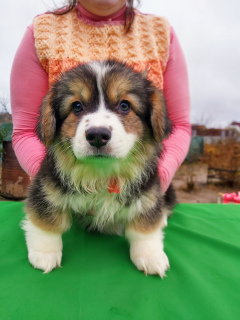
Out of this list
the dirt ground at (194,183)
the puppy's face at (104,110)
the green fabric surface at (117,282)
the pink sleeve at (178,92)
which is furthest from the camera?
the dirt ground at (194,183)

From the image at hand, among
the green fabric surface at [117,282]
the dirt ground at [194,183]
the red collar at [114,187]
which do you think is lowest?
the dirt ground at [194,183]

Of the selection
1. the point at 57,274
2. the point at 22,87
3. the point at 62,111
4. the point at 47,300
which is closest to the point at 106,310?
the point at 47,300

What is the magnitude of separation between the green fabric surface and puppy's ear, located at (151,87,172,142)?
0.81 m

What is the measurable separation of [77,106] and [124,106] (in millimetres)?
286

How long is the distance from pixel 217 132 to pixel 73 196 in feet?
20.1

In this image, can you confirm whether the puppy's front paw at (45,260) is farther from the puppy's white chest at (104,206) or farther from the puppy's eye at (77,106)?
the puppy's eye at (77,106)

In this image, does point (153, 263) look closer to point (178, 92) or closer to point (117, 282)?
point (117, 282)

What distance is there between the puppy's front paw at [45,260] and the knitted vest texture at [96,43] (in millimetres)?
1474

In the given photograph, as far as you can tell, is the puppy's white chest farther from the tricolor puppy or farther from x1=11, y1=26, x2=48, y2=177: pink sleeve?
x1=11, y1=26, x2=48, y2=177: pink sleeve

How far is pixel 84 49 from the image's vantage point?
2326 millimetres

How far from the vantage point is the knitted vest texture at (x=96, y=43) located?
228cm

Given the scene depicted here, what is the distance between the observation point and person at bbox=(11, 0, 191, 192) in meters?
2.30

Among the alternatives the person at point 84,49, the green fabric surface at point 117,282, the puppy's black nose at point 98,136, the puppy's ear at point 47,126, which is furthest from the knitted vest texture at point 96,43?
the green fabric surface at point 117,282

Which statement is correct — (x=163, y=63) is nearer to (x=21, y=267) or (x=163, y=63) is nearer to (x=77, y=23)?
(x=77, y=23)
